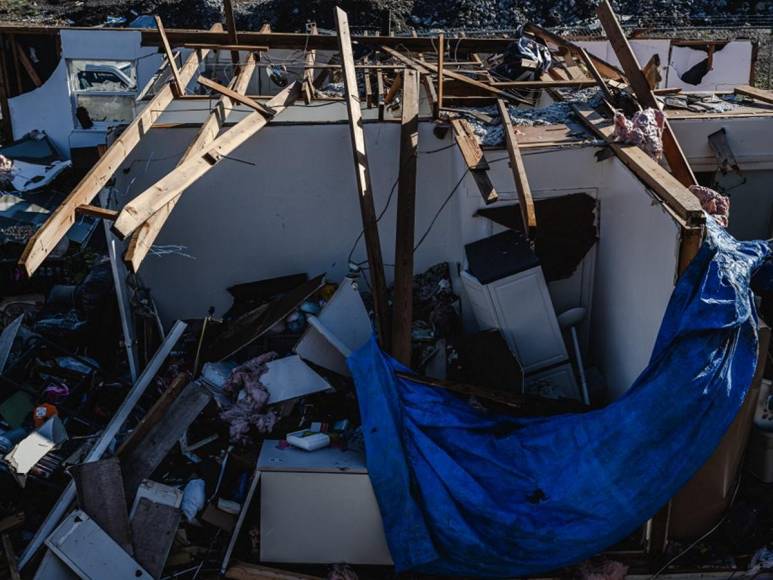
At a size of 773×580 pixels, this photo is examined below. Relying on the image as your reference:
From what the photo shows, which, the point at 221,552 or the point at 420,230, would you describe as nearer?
the point at 221,552

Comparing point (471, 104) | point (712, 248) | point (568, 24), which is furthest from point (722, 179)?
point (568, 24)

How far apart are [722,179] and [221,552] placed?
6.56 metres

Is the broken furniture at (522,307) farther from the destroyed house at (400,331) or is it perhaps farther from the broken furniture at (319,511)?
the broken furniture at (319,511)

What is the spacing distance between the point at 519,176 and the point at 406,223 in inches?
65.0

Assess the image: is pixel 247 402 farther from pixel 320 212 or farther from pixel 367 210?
pixel 320 212

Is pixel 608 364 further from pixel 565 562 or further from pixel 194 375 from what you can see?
pixel 194 375

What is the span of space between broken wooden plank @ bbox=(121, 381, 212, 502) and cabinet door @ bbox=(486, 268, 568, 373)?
3016 millimetres

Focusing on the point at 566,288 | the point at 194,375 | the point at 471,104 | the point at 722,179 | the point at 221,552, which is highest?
the point at 471,104

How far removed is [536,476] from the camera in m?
6.81

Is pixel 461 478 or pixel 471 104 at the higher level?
pixel 471 104

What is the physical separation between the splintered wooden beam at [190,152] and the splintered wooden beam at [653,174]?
3.85 meters

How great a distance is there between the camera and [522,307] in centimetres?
826

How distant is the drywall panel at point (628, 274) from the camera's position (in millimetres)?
6844

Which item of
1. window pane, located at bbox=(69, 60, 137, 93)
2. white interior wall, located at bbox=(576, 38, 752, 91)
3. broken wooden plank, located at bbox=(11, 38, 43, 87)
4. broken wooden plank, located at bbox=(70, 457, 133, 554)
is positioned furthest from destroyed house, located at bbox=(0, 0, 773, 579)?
broken wooden plank, located at bbox=(11, 38, 43, 87)
